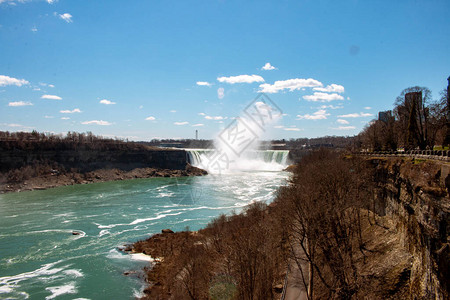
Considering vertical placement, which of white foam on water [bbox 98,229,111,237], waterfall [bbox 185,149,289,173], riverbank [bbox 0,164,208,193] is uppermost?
waterfall [bbox 185,149,289,173]

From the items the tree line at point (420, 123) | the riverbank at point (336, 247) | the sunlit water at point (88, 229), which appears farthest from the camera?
the tree line at point (420, 123)

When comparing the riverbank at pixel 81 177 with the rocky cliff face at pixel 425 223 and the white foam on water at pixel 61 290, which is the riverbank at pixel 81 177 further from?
the rocky cliff face at pixel 425 223

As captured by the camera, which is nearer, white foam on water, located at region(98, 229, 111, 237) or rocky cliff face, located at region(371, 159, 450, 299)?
rocky cliff face, located at region(371, 159, 450, 299)

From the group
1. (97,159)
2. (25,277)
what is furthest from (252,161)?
(25,277)

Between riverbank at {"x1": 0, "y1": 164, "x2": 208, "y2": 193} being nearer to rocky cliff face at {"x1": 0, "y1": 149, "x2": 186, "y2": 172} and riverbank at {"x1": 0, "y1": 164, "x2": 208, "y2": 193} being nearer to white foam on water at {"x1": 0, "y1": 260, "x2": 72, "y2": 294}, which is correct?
rocky cliff face at {"x1": 0, "y1": 149, "x2": 186, "y2": 172}

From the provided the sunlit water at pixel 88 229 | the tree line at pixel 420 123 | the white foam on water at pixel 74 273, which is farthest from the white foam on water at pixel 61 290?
the tree line at pixel 420 123

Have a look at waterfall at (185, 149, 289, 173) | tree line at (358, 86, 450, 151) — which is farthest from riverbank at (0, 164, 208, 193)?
tree line at (358, 86, 450, 151)
